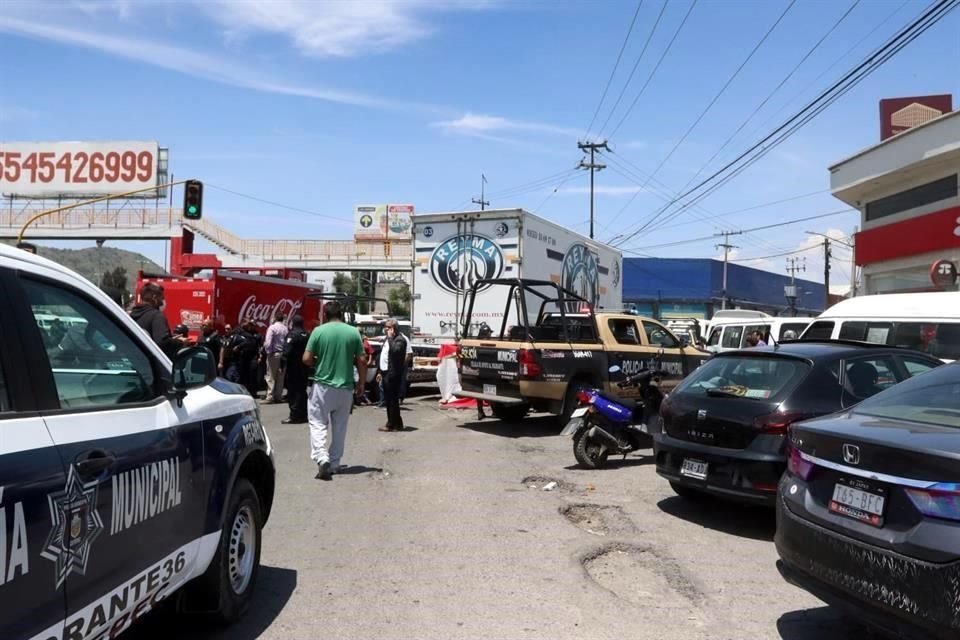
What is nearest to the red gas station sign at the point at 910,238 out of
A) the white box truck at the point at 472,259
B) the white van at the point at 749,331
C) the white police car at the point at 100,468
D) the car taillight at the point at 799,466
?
the white van at the point at 749,331

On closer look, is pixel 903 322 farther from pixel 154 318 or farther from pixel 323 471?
pixel 154 318

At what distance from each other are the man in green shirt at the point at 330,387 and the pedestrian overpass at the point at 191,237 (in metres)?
32.7

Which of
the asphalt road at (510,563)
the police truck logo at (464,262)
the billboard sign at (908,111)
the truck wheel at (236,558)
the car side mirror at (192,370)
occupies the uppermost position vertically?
the billboard sign at (908,111)

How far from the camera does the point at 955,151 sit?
19.0 metres

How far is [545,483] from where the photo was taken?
8.33 m

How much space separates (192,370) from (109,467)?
1129mm

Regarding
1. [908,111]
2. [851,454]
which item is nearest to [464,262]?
[851,454]

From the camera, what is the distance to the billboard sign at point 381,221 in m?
70.8

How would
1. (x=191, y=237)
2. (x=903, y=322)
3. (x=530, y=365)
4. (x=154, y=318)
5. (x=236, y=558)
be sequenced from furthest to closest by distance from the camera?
1. (x=191, y=237)
2. (x=530, y=365)
3. (x=903, y=322)
4. (x=154, y=318)
5. (x=236, y=558)

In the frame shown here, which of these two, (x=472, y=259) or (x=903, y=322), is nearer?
(x=903, y=322)

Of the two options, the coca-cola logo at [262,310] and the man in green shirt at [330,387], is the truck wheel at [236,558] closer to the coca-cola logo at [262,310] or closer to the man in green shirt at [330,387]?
the man in green shirt at [330,387]

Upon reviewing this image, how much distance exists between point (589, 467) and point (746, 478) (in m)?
3.06

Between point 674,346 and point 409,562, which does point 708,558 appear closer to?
point 409,562

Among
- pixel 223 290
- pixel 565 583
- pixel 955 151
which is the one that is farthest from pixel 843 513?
pixel 955 151
